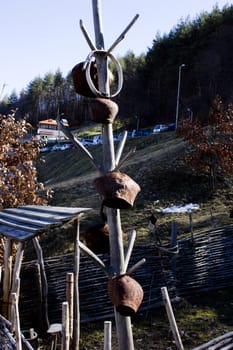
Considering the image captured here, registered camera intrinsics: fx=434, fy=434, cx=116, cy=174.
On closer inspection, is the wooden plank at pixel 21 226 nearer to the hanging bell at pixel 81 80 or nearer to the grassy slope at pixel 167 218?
the hanging bell at pixel 81 80

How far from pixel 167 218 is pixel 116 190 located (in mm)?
8645

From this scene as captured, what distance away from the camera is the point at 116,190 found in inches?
95.4

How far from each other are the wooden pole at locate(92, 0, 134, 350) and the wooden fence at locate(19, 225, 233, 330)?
3.76m

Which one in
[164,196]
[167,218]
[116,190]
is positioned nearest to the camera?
[116,190]

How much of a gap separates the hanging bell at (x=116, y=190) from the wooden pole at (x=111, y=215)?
0.20 metres

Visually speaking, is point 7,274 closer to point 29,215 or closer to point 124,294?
point 29,215

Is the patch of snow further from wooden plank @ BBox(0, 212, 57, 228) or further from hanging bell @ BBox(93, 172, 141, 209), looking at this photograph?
hanging bell @ BBox(93, 172, 141, 209)

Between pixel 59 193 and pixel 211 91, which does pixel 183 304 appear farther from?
pixel 211 91

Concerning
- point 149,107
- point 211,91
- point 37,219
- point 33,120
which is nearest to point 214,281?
point 37,219

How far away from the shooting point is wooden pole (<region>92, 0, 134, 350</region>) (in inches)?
104

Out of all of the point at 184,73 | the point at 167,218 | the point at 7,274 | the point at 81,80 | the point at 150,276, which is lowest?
the point at 150,276

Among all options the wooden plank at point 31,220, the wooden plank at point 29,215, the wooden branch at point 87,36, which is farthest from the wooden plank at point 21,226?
the wooden branch at point 87,36

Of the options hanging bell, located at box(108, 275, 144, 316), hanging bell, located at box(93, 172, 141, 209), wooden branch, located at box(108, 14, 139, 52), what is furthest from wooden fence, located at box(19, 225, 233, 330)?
wooden branch, located at box(108, 14, 139, 52)

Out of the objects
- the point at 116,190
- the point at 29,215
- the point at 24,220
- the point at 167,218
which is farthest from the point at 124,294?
the point at 167,218
